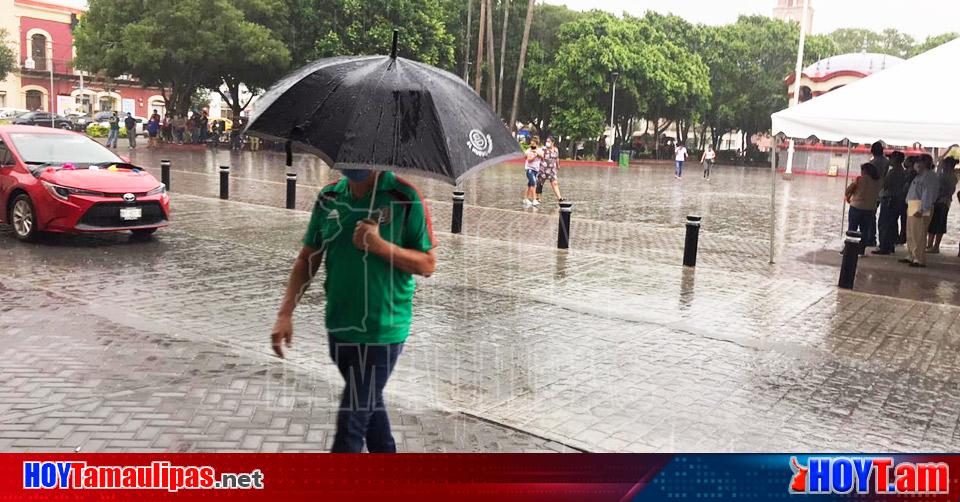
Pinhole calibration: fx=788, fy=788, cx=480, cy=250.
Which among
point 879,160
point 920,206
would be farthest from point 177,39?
point 920,206

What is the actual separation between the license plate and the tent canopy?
8.69m

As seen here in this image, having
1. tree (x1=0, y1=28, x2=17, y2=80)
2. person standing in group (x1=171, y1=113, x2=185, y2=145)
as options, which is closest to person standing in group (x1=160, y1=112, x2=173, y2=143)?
person standing in group (x1=171, y1=113, x2=185, y2=145)

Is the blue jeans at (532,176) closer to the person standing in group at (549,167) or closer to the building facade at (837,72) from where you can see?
the person standing in group at (549,167)

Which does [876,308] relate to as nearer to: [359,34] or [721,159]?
[359,34]

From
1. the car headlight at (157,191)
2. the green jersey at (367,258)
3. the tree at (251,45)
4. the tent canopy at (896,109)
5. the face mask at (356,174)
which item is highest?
the tree at (251,45)

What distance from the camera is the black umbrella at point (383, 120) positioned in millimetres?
3195

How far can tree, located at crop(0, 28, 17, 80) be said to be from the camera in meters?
48.0

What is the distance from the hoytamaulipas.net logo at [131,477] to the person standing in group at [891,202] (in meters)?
11.9

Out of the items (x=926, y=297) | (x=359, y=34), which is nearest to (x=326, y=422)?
(x=926, y=297)

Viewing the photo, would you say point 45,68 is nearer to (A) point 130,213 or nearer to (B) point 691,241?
(A) point 130,213

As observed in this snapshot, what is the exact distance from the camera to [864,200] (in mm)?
12344

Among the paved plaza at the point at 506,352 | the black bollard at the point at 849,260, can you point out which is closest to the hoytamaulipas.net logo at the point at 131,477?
the paved plaza at the point at 506,352

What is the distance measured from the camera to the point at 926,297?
30.9 feet

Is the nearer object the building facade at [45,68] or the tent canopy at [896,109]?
the tent canopy at [896,109]
